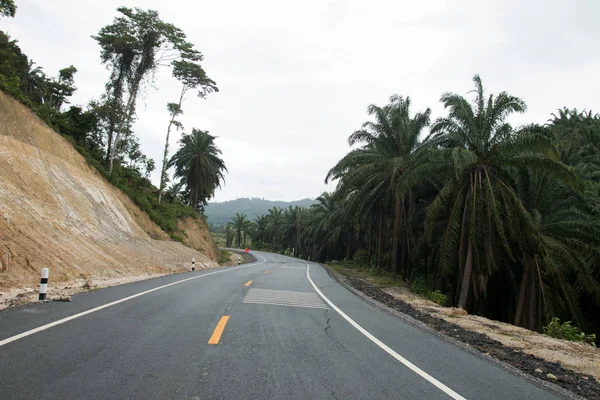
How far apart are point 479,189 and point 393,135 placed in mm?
9588

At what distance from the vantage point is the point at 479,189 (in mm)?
17688

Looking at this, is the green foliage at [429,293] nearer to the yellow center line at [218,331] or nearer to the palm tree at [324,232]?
the yellow center line at [218,331]

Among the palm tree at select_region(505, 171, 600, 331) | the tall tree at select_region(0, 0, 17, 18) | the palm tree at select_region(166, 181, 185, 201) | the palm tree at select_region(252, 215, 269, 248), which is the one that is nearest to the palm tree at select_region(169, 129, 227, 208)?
the palm tree at select_region(166, 181, 185, 201)

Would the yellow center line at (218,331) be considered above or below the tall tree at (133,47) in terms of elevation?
below

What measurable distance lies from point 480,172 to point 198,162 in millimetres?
32852

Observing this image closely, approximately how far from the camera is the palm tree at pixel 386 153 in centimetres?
2528

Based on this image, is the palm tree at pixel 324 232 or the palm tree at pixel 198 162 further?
the palm tree at pixel 324 232

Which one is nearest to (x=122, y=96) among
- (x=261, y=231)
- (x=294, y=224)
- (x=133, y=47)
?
(x=133, y=47)

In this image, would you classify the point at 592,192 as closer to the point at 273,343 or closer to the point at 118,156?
the point at 273,343

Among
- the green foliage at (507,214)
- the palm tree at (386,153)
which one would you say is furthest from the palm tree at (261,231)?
the green foliage at (507,214)

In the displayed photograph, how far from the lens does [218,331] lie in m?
6.82

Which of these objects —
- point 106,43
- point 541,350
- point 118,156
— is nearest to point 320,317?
point 541,350

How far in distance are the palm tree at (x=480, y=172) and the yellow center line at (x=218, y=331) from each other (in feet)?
39.0

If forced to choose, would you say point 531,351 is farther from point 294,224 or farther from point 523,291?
point 294,224
